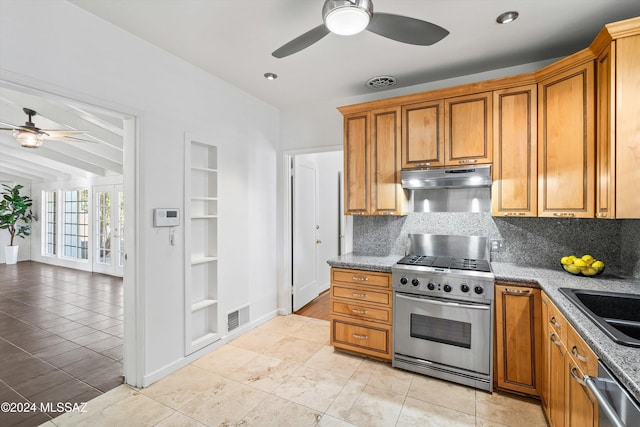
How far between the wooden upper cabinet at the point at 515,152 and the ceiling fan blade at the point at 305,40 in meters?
1.69

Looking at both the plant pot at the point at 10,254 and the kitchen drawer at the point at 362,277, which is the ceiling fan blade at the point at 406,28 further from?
the plant pot at the point at 10,254

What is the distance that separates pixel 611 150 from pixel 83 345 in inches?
189

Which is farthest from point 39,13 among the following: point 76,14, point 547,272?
point 547,272

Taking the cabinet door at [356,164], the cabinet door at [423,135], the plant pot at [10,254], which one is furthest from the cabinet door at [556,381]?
the plant pot at [10,254]

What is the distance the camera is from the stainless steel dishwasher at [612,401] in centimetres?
94

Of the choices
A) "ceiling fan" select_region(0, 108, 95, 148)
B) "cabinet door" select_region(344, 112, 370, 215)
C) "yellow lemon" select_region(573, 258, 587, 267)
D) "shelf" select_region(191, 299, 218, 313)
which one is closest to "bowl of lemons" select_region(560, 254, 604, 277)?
"yellow lemon" select_region(573, 258, 587, 267)

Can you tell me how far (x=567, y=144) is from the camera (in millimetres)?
2215

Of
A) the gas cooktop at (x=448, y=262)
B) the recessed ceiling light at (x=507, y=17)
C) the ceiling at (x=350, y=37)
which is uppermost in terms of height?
the ceiling at (x=350, y=37)

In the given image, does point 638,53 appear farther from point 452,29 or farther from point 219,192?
point 219,192

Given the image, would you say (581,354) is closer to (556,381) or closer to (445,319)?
(556,381)

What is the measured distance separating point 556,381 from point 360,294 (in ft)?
4.89

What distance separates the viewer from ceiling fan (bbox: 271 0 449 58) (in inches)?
59.6

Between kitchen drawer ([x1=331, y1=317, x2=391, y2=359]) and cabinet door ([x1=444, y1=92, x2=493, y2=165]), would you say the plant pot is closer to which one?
kitchen drawer ([x1=331, y1=317, x2=391, y2=359])

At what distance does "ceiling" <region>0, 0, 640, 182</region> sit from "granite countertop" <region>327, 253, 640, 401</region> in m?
1.83
